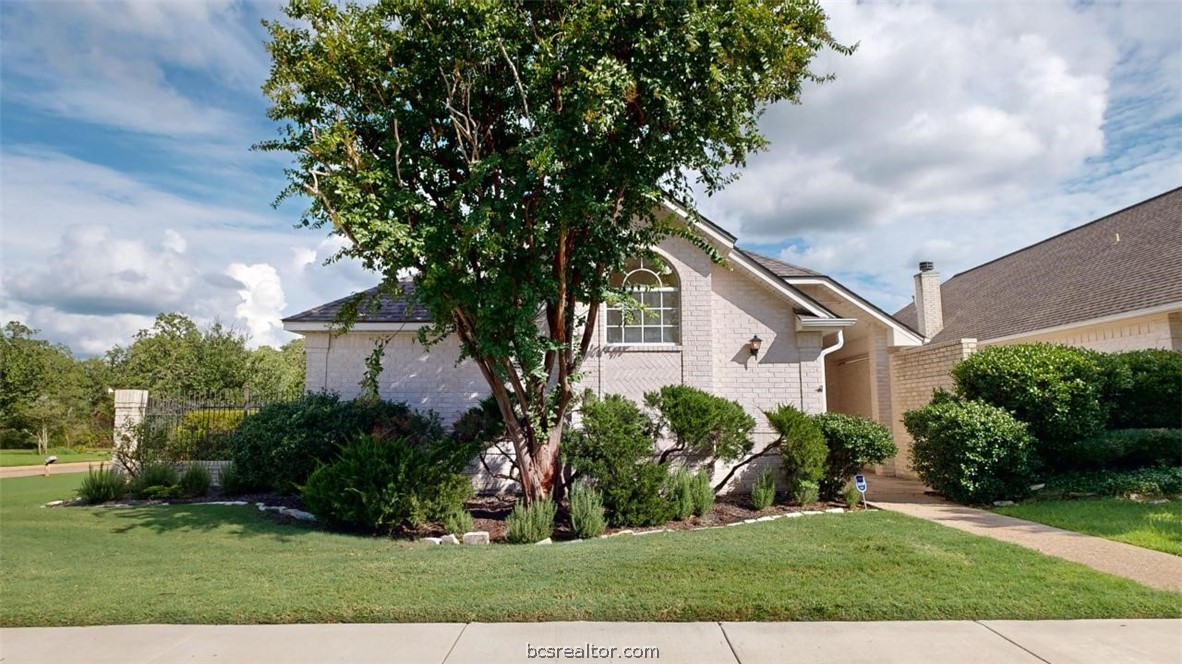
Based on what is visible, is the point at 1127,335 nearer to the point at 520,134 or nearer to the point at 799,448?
the point at 799,448

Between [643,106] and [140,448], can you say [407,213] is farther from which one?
[140,448]

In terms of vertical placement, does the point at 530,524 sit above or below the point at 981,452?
below

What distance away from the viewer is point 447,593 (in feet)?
19.5

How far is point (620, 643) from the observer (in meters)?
4.95

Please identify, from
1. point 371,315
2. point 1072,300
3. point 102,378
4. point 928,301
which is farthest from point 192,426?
point 102,378

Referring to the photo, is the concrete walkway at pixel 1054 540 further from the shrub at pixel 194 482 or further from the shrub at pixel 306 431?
the shrub at pixel 194 482

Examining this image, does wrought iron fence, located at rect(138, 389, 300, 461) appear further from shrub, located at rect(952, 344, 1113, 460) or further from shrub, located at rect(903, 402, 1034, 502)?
shrub, located at rect(952, 344, 1113, 460)

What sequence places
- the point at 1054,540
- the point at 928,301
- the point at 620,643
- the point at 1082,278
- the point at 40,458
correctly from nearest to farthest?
the point at 620,643, the point at 1054,540, the point at 1082,278, the point at 928,301, the point at 40,458

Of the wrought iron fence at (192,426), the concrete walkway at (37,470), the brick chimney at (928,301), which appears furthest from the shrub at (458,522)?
the concrete walkway at (37,470)

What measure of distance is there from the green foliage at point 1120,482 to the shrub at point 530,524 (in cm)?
830

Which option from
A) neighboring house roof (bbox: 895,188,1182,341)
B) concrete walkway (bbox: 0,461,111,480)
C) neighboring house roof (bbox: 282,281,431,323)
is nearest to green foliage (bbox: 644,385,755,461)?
neighboring house roof (bbox: 282,281,431,323)

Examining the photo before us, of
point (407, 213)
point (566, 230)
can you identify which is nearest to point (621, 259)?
point (566, 230)

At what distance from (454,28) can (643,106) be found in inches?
106

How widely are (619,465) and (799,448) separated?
10.7ft
